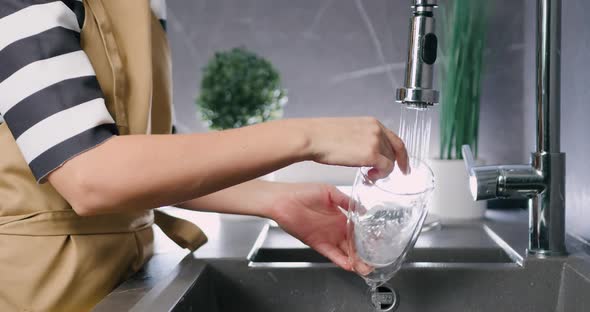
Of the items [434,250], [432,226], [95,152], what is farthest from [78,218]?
[432,226]

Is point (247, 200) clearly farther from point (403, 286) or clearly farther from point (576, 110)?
point (576, 110)

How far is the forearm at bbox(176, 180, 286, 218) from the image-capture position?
1.03 m

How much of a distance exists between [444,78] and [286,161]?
0.94 meters

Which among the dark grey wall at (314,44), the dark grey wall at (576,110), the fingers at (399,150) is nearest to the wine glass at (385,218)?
the fingers at (399,150)

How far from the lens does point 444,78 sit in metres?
1.60

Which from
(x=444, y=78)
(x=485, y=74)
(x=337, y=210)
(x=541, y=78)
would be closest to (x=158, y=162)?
(x=337, y=210)

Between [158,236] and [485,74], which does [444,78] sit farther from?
[158,236]

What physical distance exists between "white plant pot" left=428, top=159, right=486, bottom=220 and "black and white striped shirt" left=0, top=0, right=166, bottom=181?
818mm

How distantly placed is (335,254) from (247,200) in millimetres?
172

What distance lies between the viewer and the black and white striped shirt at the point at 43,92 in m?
0.76

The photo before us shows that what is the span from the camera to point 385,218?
86cm

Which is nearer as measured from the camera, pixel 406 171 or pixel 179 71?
pixel 406 171

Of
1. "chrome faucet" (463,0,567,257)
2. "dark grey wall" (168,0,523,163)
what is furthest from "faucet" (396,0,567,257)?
"dark grey wall" (168,0,523,163)

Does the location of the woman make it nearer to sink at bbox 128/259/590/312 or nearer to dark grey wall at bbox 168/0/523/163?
sink at bbox 128/259/590/312
